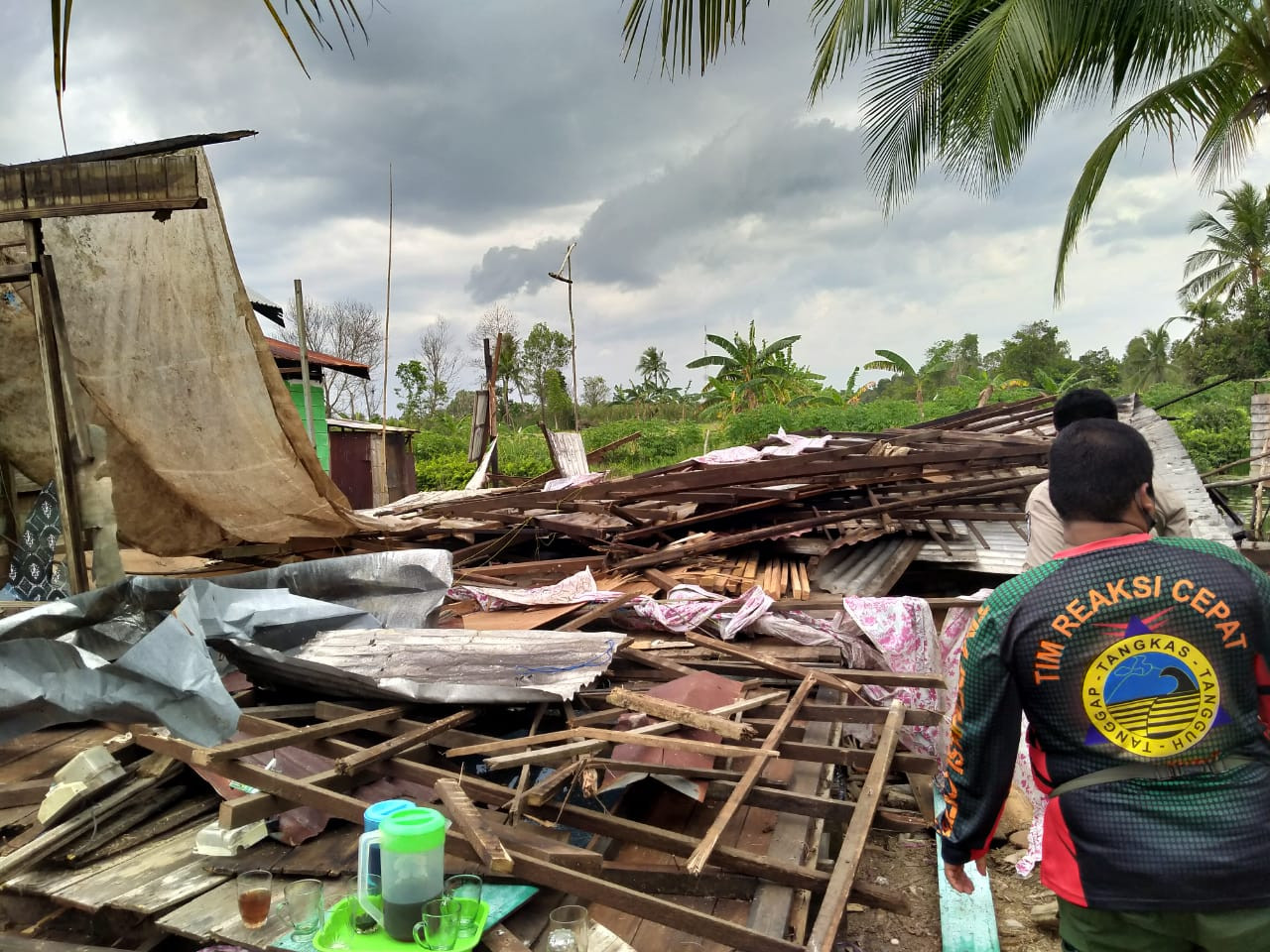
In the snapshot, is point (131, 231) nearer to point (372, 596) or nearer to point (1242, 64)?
point (372, 596)

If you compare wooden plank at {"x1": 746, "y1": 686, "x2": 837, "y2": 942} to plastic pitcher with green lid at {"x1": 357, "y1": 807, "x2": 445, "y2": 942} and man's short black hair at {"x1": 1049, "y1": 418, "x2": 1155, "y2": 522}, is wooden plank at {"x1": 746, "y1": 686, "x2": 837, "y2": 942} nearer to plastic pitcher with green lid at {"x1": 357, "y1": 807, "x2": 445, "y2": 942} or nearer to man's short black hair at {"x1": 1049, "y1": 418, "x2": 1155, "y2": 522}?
plastic pitcher with green lid at {"x1": 357, "y1": 807, "x2": 445, "y2": 942}

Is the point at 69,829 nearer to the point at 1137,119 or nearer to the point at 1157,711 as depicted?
the point at 1157,711

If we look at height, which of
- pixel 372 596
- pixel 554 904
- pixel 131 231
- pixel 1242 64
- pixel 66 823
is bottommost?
pixel 554 904

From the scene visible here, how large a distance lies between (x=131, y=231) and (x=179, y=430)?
1.19 metres

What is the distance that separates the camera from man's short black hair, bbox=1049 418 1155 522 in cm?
165

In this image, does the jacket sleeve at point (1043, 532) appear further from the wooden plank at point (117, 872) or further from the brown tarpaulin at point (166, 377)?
the brown tarpaulin at point (166, 377)

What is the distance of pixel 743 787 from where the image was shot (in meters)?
2.89

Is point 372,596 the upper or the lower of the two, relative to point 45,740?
upper

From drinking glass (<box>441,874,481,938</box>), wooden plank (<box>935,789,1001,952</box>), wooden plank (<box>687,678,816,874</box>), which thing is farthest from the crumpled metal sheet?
wooden plank (<box>935,789,1001,952</box>)

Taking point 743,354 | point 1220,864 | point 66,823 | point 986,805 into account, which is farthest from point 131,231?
point 743,354

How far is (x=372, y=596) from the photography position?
5.21 metres

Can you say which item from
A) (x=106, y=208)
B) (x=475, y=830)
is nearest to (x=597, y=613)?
(x=475, y=830)

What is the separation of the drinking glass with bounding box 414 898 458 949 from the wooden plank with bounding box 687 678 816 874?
72cm

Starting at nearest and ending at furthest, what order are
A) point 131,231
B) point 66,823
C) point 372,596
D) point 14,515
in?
1. point 66,823
2. point 131,231
3. point 372,596
4. point 14,515
